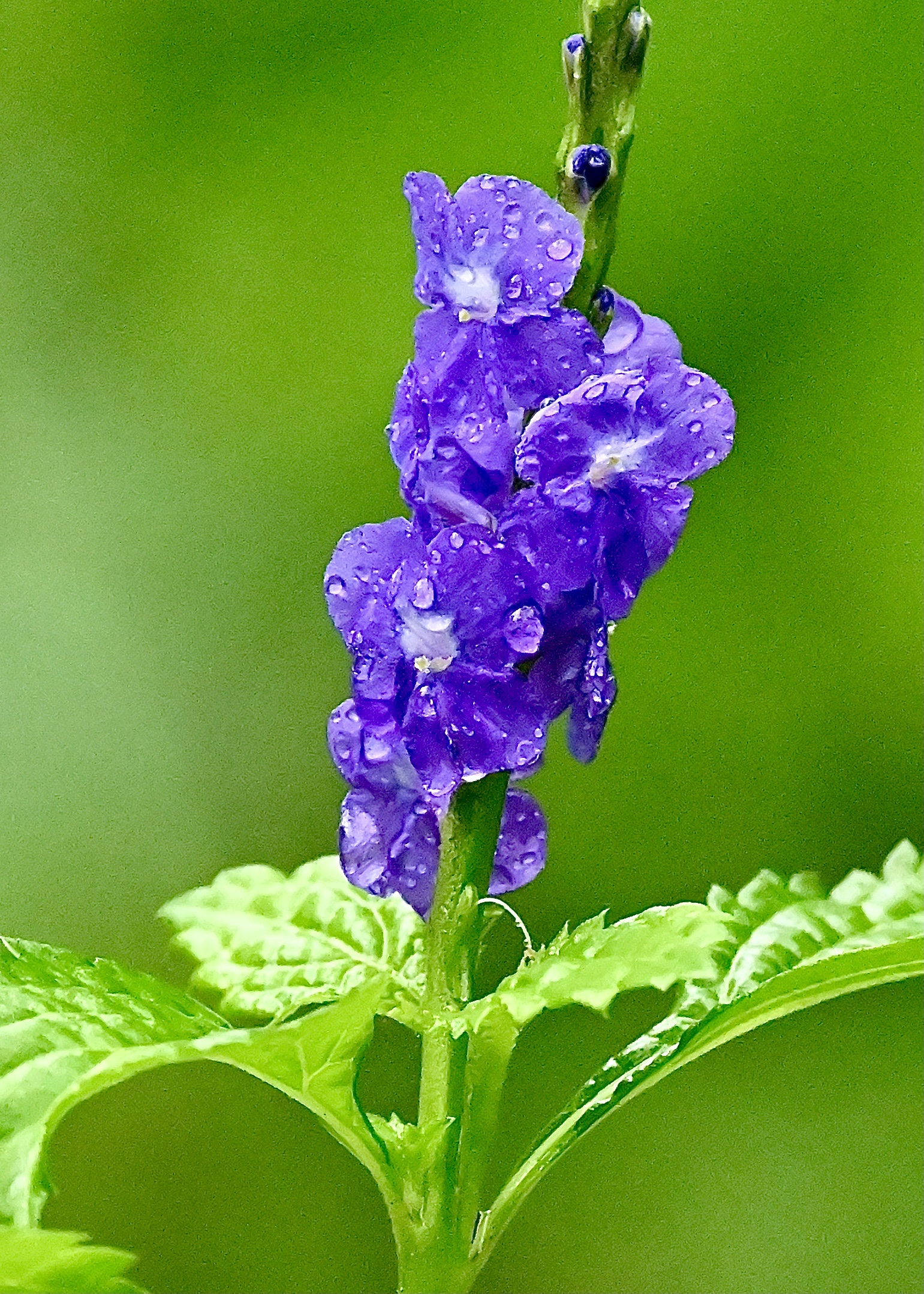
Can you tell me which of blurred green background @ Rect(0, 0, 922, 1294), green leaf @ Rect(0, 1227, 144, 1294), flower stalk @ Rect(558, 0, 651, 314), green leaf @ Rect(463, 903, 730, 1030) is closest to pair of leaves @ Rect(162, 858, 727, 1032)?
green leaf @ Rect(463, 903, 730, 1030)

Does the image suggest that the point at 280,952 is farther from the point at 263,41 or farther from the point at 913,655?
the point at 263,41

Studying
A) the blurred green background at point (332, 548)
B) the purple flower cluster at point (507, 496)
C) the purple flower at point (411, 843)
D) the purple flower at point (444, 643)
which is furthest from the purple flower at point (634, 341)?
the blurred green background at point (332, 548)

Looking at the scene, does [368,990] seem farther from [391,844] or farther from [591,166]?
[591,166]

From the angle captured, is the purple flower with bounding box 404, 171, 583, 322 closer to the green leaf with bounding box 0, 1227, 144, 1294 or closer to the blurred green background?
the green leaf with bounding box 0, 1227, 144, 1294

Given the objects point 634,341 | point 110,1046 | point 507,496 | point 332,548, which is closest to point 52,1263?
point 110,1046

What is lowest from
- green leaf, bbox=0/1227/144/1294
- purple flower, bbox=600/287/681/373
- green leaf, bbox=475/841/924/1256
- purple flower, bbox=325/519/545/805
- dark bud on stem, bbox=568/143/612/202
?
green leaf, bbox=0/1227/144/1294

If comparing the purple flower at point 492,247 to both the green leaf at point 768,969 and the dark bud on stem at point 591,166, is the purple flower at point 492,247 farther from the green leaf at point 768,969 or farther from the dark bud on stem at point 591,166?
the green leaf at point 768,969

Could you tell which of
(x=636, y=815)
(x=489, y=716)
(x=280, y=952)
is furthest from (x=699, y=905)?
(x=636, y=815)
